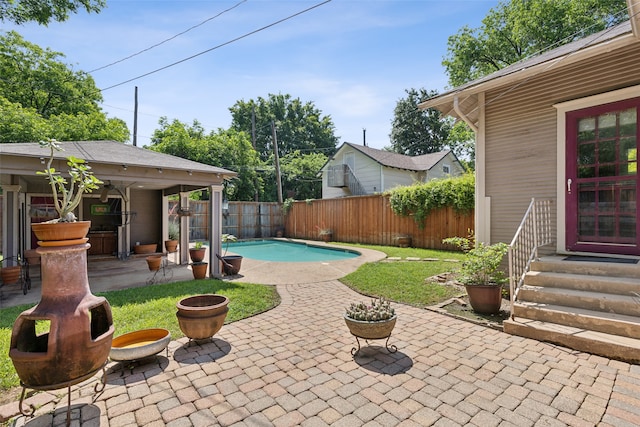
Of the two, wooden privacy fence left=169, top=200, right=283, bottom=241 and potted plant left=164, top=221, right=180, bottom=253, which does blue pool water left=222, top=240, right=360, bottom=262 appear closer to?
wooden privacy fence left=169, top=200, right=283, bottom=241

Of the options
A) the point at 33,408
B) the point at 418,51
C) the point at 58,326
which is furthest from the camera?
the point at 418,51

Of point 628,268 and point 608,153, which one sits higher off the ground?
point 608,153

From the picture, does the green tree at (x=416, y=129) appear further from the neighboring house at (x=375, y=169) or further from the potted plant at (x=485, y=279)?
the potted plant at (x=485, y=279)

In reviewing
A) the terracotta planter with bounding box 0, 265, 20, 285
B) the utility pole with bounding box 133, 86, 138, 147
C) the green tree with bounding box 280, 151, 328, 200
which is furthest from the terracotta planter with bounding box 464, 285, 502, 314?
the utility pole with bounding box 133, 86, 138, 147

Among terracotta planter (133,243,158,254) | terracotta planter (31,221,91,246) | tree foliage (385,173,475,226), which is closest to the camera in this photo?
terracotta planter (31,221,91,246)

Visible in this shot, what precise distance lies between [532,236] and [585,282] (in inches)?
38.9

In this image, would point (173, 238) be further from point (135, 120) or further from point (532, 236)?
Result: point (135, 120)

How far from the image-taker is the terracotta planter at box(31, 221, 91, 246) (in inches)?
82.2

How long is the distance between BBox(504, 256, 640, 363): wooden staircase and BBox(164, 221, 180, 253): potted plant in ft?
34.2

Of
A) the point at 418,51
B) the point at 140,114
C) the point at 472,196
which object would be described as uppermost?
the point at 140,114

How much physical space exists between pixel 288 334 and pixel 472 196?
838cm

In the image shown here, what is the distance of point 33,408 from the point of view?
218 cm

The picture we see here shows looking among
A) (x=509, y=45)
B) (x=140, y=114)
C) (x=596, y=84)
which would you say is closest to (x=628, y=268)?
(x=596, y=84)

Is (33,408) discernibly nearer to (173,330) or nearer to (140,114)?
(173,330)
